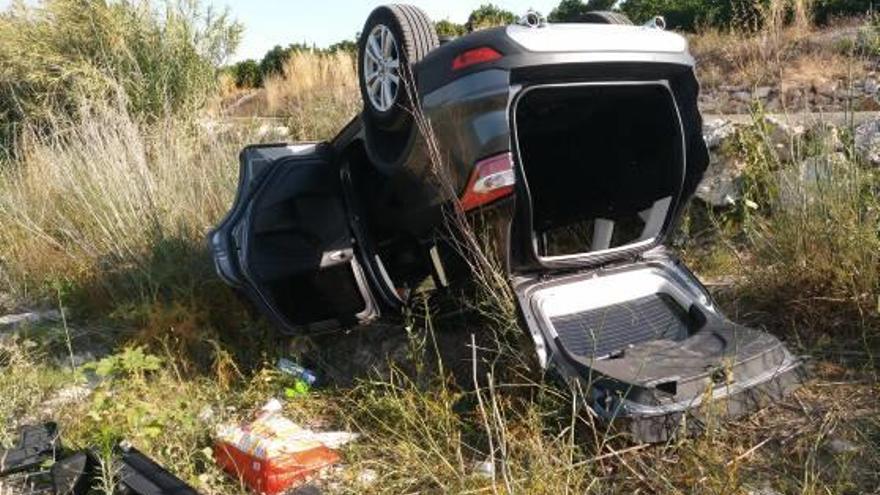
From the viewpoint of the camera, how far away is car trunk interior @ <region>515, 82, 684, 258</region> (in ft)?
12.5

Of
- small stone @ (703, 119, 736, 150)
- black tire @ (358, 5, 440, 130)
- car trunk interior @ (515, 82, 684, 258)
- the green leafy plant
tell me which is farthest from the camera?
small stone @ (703, 119, 736, 150)

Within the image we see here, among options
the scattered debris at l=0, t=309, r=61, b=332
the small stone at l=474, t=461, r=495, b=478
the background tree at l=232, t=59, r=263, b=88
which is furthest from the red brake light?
the background tree at l=232, t=59, r=263, b=88

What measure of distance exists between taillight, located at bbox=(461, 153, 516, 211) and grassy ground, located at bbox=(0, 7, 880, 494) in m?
0.64

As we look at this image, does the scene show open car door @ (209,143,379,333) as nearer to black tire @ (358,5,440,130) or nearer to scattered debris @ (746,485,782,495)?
black tire @ (358,5,440,130)

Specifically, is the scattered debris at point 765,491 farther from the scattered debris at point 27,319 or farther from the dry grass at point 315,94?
the dry grass at point 315,94

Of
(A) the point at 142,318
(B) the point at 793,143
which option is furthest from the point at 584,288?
(A) the point at 142,318

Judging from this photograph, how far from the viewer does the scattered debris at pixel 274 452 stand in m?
3.11

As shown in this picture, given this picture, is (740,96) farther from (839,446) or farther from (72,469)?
(72,469)

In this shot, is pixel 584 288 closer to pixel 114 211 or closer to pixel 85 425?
pixel 85 425

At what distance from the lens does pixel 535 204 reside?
4160 millimetres

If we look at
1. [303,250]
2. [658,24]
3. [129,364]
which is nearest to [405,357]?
[303,250]

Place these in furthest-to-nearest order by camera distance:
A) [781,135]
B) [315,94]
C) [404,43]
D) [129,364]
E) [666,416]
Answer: [315,94] → [781,135] → [129,364] → [404,43] → [666,416]

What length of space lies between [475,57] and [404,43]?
527 millimetres

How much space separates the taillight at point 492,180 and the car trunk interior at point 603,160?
62 cm
